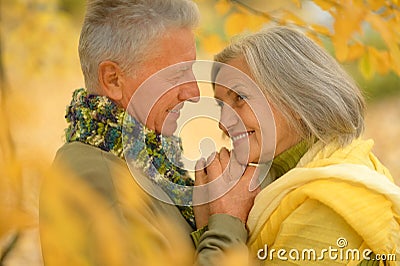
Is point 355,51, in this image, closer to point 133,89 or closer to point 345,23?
point 345,23

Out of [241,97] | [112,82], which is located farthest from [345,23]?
[112,82]

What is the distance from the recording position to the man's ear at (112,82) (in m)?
1.78

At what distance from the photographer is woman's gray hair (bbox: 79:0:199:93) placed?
1.76m

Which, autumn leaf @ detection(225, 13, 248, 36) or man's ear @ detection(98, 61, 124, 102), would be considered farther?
autumn leaf @ detection(225, 13, 248, 36)

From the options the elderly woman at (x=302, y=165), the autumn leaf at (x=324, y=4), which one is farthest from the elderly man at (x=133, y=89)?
the autumn leaf at (x=324, y=4)

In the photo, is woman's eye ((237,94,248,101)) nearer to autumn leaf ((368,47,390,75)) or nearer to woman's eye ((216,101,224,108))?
woman's eye ((216,101,224,108))

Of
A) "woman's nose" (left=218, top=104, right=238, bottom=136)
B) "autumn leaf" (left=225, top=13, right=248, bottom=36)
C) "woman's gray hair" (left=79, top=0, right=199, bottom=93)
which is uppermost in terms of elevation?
"autumn leaf" (left=225, top=13, right=248, bottom=36)

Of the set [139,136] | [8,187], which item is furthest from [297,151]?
[8,187]

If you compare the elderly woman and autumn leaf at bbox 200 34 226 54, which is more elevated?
autumn leaf at bbox 200 34 226 54

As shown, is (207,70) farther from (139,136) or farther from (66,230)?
(66,230)

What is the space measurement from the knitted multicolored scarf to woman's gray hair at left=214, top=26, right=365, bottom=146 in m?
0.31

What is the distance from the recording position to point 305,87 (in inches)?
71.1

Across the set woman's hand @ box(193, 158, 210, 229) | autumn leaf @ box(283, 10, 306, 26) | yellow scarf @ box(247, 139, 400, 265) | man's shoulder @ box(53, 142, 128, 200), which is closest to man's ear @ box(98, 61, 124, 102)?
man's shoulder @ box(53, 142, 128, 200)

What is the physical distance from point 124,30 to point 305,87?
18.8 inches
